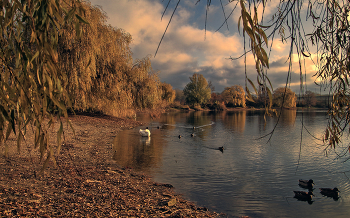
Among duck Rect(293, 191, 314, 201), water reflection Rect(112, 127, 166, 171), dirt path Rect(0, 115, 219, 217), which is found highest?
dirt path Rect(0, 115, 219, 217)

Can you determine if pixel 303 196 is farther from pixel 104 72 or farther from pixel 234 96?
pixel 234 96

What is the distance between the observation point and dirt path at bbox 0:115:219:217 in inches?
158

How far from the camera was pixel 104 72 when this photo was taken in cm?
1875

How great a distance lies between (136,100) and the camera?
21234mm

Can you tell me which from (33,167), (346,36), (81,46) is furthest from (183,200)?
(81,46)

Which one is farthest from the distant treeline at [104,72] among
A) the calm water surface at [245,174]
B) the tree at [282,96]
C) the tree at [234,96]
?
the tree at [234,96]

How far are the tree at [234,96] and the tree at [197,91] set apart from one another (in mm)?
10522

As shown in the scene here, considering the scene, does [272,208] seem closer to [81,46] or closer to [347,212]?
[347,212]

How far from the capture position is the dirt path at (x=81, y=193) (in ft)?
13.1

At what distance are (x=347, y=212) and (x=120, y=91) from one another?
661 inches

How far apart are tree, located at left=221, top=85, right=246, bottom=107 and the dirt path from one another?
248 ft

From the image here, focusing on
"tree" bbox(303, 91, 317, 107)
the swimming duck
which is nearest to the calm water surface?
the swimming duck

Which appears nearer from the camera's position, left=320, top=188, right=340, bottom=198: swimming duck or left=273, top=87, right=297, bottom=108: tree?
→ left=273, top=87, right=297, bottom=108: tree

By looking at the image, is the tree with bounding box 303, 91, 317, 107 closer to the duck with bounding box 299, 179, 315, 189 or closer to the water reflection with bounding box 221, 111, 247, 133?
the duck with bounding box 299, 179, 315, 189
